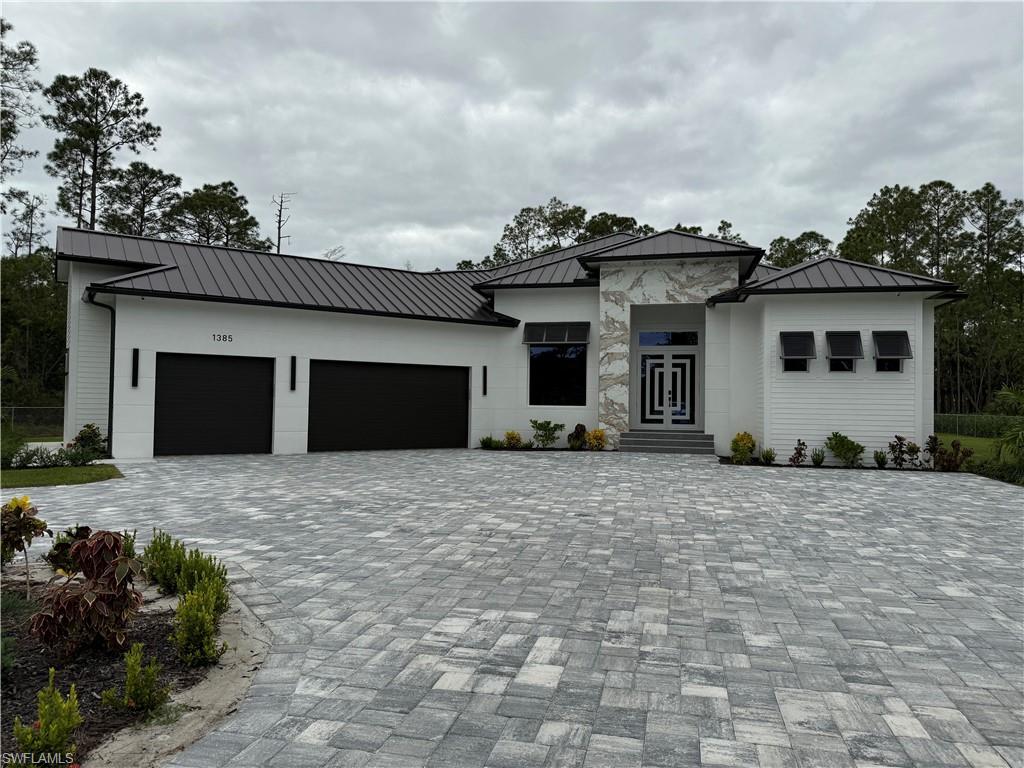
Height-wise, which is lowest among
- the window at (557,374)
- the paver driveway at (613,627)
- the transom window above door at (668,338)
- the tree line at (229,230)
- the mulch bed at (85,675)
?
the paver driveway at (613,627)

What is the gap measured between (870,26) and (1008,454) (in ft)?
30.7

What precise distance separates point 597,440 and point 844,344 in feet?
21.8

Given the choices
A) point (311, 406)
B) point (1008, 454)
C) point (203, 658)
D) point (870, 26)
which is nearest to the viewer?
point (203, 658)

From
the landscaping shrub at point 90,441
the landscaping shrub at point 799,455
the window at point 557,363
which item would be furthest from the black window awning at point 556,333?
the landscaping shrub at point 90,441

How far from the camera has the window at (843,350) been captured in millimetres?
13578

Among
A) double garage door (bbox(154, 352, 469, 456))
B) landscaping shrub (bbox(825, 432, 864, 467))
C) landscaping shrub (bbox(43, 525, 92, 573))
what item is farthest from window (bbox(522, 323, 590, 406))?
landscaping shrub (bbox(43, 525, 92, 573))

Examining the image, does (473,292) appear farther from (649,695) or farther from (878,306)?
(649,695)

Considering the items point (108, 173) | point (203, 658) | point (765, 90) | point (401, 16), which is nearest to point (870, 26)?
point (765, 90)

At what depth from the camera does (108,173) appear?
29406mm

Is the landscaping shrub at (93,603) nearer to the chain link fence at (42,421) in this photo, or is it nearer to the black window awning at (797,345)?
the black window awning at (797,345)

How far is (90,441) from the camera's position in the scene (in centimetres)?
1362

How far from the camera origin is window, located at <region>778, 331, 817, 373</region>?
1382cm

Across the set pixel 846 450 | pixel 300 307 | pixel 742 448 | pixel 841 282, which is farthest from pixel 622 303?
pixel 300 307

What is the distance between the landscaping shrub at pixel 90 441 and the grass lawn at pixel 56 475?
5.63ft
